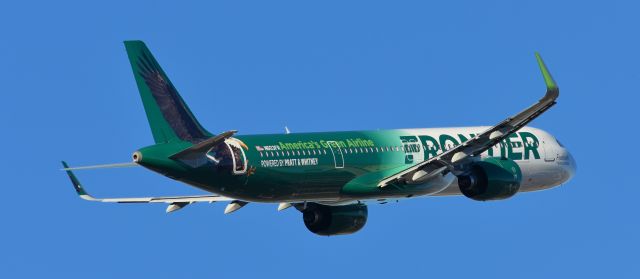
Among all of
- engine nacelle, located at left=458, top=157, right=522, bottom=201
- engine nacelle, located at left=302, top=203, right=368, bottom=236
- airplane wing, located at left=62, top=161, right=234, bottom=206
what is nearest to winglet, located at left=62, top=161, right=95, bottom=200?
airplane wing, located at left=62, top=161, right=234, bottom=206

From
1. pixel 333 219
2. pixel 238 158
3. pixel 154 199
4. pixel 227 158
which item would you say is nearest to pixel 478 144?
pixel 238 158

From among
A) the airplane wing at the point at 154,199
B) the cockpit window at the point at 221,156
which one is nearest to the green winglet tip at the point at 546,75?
the cockpit window at the point at 221,156

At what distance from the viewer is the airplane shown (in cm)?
8231

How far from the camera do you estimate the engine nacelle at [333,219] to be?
93.0 meters

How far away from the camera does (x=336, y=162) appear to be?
8706 centimetres

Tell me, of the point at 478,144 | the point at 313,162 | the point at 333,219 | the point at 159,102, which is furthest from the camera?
the point at 333,219

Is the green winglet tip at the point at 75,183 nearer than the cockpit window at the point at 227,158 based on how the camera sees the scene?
No

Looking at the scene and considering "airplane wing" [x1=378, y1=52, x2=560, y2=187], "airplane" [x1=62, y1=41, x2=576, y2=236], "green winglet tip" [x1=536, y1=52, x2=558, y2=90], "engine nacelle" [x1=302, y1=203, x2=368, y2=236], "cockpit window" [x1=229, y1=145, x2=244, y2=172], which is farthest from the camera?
"engine nacelle" [x1=302, y1=203, x2=368, y2=236]

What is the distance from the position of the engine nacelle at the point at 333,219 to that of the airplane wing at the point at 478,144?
19.4ft

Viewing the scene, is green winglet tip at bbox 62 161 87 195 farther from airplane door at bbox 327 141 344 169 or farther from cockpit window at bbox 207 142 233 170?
airplane door at bbox 327 141 344 169

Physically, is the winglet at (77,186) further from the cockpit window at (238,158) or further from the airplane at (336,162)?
the cockpit window at (238,158)

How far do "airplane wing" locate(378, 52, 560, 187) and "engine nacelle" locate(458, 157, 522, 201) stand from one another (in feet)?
2.24

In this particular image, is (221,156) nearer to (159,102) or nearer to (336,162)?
(159,102)

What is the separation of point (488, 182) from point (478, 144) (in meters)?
2.71
